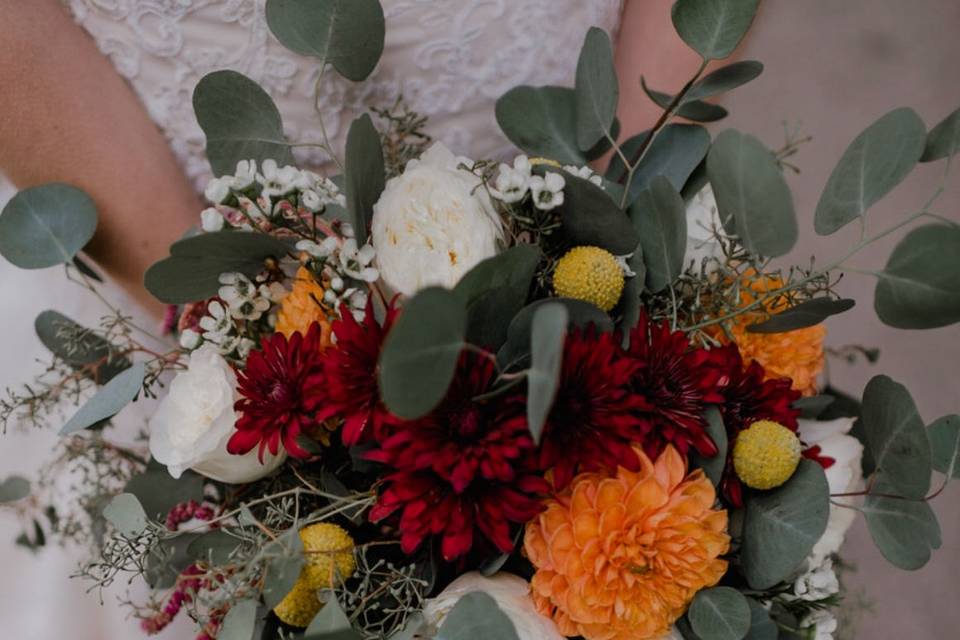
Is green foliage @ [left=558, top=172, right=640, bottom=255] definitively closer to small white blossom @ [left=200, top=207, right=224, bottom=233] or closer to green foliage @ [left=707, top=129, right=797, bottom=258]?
green foliage @ [left=707, top=129, right=797, bottom=258]

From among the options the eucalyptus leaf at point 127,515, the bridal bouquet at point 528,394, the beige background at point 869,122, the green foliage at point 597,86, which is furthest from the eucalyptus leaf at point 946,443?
the beige background at point 869,122

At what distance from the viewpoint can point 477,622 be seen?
17.5 inches

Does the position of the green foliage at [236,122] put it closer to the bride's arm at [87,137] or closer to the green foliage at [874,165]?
the bride's arm at [87,137]

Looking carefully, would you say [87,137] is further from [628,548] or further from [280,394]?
[628,548]

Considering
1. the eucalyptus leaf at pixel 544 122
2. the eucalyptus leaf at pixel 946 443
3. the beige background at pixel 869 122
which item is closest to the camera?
the eucalyptus leaf at pixel 946 443

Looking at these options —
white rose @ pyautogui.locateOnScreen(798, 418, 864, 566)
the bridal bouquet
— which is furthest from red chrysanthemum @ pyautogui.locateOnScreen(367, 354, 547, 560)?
white rose @ pyautogui.locateOnScreen(798, 418, 864, 566)

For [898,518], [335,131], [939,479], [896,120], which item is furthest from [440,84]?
[939,479]

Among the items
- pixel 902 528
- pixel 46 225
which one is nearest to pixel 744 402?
pixel 902 528

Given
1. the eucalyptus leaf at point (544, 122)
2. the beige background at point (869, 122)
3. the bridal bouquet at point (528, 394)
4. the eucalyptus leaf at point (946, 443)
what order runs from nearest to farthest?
the bridal bouquet at point (528, 394)
the eucalyptus leaf at point (946, 443)
the eucalyptus leaf at point (544, 122)
the beige background at point (869, 122)

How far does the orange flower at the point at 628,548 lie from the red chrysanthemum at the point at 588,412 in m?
0.03

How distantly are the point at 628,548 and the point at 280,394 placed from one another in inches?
9.1

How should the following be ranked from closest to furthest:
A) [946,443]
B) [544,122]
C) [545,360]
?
[545,360], [946,443], [544,122]

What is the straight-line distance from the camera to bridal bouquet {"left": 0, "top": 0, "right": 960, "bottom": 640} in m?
0.46

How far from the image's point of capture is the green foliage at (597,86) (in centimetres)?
62
